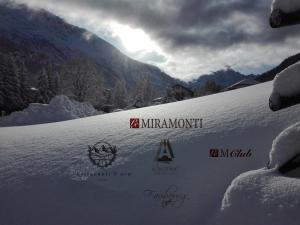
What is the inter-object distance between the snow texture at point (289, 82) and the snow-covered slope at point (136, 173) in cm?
137

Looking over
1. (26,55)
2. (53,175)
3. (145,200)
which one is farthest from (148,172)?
(26,55)

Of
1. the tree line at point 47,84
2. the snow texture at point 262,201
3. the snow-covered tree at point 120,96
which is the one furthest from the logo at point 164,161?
the snow-covered tree at point 120,96

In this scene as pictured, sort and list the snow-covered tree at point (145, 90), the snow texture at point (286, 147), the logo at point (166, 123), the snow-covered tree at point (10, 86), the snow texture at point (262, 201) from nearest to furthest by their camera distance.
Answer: the snow texture at point (262, 201)
the snow texture at point (286, 147)
the logo at point (166, 123)
the snow-covered tree at point (10, 86)
the snow-covered tree at point (145, 90)

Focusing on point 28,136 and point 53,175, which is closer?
point 53,175

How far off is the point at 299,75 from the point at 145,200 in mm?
2799

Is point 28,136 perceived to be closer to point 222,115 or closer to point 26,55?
point 222,115

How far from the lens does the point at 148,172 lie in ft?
18.6

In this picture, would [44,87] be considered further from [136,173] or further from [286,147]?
[286,147]

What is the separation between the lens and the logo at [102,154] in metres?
6.00

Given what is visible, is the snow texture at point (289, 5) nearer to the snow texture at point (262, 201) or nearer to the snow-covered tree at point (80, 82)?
the snow texture at point (262, 201)

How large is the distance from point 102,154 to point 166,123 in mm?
1738

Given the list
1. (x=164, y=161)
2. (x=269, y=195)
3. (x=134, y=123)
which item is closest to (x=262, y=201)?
(x=269, y=195)

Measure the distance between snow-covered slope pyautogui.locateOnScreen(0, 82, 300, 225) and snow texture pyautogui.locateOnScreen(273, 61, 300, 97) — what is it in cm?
137

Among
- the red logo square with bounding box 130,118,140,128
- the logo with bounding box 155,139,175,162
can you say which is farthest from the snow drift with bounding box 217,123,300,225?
the red logo square with bounding box 130,118,140,128
